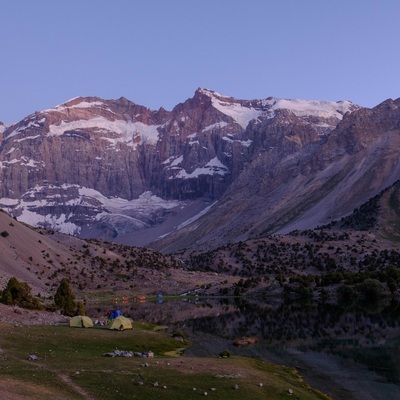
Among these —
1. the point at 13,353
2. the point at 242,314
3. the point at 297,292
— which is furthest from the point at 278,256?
the point at 13,353

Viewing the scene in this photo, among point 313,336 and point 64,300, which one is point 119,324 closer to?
point 64,300

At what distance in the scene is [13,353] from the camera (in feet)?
122

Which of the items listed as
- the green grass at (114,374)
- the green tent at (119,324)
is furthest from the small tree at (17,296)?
the green grass at (114,374)

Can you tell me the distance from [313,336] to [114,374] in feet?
118

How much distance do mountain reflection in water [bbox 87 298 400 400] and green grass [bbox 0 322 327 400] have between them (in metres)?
4.66

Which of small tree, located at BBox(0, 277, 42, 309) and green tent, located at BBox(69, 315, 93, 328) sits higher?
small tree, located at BBox(0, 277, 42, 309)

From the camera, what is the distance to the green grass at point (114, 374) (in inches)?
1141

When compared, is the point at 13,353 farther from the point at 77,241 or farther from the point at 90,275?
the point at 77,241

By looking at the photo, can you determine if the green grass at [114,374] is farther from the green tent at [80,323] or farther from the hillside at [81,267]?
the hillside at [81,267]

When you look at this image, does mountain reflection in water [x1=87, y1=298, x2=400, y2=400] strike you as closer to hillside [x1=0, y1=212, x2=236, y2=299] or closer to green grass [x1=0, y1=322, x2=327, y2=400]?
green grass [x1=0, y1=322, x2=327, y2=400]

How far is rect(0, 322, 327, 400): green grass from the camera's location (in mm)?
28969

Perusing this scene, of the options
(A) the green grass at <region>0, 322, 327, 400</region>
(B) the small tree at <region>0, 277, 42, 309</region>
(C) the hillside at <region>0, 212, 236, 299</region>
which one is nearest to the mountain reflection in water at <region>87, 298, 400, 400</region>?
(A) the green grass at <region>0, 322, 327, 400</region>

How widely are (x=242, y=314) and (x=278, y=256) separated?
299 feet

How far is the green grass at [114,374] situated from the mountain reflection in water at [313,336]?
15.3 ft
